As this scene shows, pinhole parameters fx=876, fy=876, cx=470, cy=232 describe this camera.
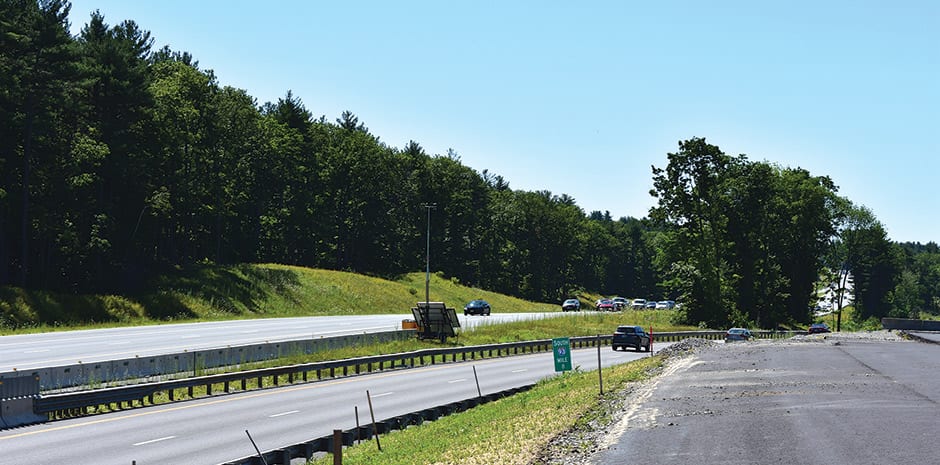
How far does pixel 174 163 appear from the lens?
83.9m

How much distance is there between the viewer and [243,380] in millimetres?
33156

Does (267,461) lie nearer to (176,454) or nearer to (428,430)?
(176,454)

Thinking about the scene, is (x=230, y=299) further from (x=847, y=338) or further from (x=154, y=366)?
(x=847, y=338)

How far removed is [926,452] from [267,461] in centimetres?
1237

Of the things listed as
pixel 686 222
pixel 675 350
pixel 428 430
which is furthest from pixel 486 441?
pixel 686 222

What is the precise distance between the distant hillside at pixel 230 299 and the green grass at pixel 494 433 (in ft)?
129

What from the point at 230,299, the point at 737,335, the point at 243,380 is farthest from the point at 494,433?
the point at 230,299

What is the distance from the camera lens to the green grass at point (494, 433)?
1758 centimetres

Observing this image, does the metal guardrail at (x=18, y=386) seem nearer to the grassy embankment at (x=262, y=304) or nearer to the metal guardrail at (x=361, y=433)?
the metal guardrail at (x=361, y=433)

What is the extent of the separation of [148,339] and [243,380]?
17.8m

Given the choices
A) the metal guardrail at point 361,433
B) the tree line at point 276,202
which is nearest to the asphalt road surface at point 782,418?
the metal guardrail at point 361,433

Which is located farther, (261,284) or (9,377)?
(261,284)

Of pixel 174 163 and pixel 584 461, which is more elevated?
pixel 174 163

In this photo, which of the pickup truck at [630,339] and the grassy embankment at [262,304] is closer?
the grassy embankment at [262,304]
